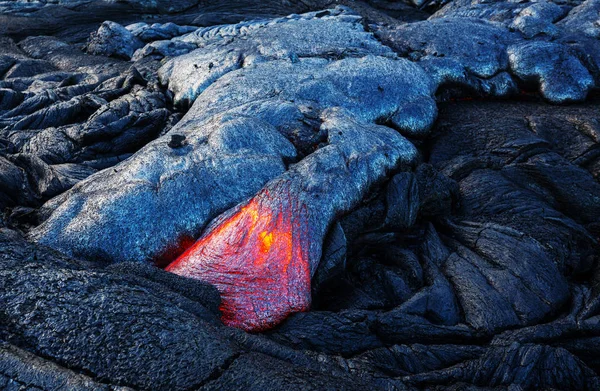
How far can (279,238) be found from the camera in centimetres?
634

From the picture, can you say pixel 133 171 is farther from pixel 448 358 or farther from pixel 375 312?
pixel 448 358

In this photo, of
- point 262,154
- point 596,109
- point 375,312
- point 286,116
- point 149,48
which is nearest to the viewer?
point 375,312

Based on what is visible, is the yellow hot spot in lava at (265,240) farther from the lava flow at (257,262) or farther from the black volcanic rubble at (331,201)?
the black volcanic rubble at (331,201)

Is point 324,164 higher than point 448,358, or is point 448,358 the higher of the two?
point 324,164

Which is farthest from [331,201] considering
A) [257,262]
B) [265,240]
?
[257,262]

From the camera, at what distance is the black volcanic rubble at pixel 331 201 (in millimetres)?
4230

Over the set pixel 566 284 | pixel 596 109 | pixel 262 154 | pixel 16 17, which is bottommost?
pixel 566 284

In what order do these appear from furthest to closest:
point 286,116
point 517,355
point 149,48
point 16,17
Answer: point 16,17
point 149,48
point 286,116
point 517,355

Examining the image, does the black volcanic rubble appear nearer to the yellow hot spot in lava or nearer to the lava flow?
the lava flow

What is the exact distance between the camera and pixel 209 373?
3875 millimetres

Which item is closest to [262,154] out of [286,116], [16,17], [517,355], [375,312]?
[286,116]

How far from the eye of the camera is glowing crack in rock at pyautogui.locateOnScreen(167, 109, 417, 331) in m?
5.88

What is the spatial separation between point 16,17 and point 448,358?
19.3m

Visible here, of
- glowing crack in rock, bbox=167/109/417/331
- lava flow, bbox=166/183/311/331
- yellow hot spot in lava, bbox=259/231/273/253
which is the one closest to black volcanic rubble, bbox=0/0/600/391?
glowing crack in rock, bbox=167/109/417/331
